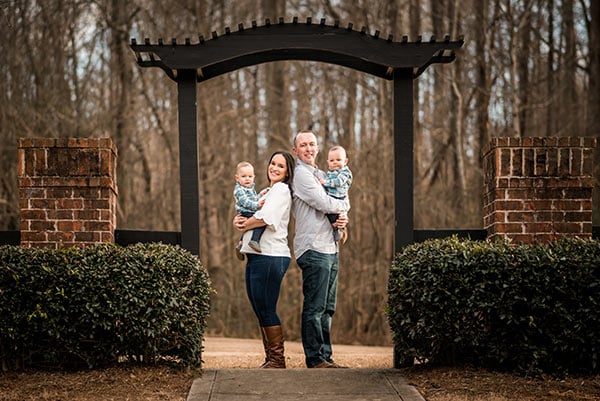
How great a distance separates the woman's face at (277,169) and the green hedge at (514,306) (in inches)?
55.8

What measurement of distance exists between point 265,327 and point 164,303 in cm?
108

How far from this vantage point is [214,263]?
70.0ft

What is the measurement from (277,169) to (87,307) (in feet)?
6.40

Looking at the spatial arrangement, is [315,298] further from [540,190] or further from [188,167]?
[540,190]

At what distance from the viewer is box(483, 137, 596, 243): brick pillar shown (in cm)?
766

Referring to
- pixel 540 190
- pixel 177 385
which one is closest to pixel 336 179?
pixel 540 190

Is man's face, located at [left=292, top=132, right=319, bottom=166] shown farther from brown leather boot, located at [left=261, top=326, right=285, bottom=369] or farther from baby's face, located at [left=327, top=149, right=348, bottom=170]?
brown leather boot, located at [left=261, top=326, right=285, bottom=369]

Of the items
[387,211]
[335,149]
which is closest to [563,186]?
[335,149]

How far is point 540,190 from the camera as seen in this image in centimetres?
768

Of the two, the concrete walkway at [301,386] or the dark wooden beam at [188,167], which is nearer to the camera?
the concrete walkway at [301,386]

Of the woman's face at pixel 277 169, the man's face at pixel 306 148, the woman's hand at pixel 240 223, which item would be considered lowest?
the woman's hand at pixel 240 223

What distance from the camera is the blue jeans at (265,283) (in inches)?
277

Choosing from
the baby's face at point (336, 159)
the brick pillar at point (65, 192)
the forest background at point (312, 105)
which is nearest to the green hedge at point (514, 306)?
the baby's face at point (336, 159)

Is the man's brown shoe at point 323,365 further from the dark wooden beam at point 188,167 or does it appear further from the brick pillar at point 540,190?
the brick pillar at point 540,190
